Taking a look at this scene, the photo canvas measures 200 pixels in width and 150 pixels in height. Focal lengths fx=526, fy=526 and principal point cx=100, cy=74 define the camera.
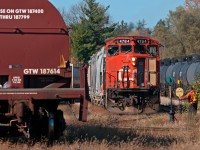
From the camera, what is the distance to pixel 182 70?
35750 millimetres

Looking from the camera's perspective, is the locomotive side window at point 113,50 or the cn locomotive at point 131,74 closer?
the cn locomotive at point 131,74

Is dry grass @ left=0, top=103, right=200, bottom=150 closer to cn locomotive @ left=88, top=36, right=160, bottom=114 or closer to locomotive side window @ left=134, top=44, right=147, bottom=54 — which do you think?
cn locomotive @ left=88, top=36, right=160, bottom=114

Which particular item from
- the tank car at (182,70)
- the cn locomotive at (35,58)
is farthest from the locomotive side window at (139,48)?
the cn locomotive at (35,58)

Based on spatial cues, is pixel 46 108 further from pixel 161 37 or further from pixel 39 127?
pixel 161 37

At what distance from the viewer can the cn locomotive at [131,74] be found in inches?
965

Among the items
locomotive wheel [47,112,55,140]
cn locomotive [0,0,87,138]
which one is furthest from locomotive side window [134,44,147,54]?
locomotive wheel [47,112,55,140]

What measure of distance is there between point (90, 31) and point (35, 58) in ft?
158

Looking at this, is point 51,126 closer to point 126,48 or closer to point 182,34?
point 126,48

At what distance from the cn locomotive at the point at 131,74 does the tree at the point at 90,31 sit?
31.7m

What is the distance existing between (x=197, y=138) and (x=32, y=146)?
A: 4.58m

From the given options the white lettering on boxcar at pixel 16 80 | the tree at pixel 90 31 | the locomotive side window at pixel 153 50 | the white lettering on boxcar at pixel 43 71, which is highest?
the tree at pixel 90 31

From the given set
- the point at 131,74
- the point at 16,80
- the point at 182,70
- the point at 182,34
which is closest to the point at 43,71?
the point at 16,80

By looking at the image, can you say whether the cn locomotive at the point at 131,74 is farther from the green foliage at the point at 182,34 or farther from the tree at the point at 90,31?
the green foliage at the point at 182,34

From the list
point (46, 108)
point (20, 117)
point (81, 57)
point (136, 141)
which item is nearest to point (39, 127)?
point (46, 108)
